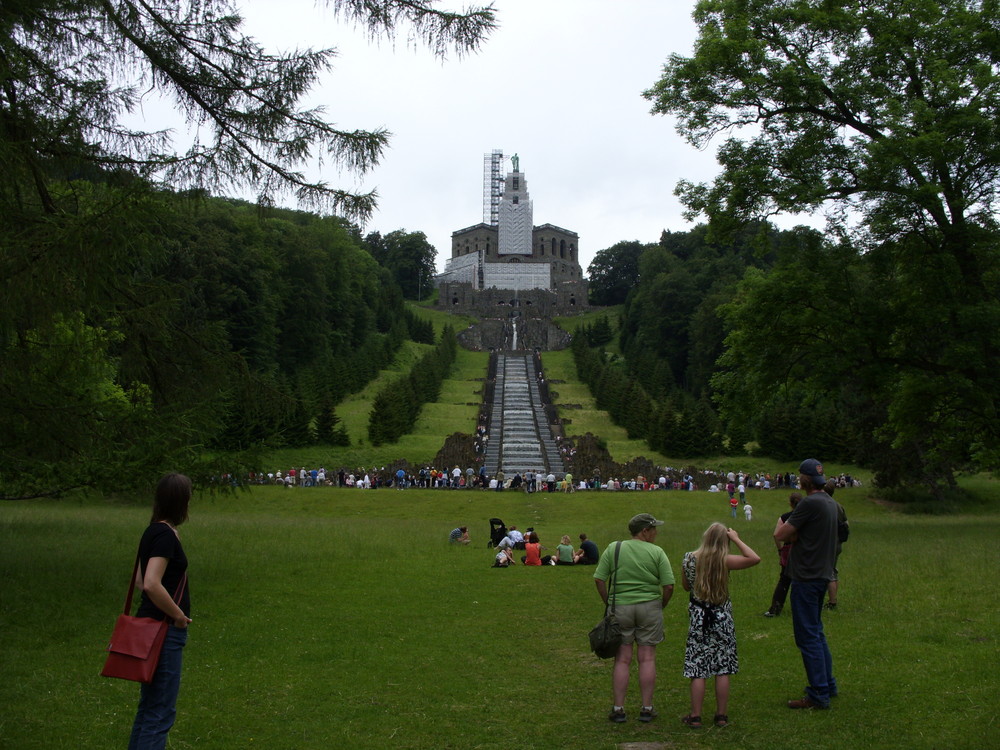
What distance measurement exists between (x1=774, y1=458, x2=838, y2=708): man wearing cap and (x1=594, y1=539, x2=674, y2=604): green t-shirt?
0.79m

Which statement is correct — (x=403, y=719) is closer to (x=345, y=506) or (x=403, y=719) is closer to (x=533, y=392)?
(x=345, y=506)

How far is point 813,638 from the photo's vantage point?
5746 mm

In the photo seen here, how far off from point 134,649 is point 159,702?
1.11 feet

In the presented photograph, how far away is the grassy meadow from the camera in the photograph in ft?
18.1

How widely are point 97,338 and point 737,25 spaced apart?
47.8 ft

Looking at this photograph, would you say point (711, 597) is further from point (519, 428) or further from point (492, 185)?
point (492, 185)

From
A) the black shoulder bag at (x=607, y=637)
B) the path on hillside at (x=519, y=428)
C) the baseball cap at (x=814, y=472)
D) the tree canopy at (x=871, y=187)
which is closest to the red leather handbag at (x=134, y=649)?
the black shoulder bag at (x=607, y=637)

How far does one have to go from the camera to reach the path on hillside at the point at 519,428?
39.0 m

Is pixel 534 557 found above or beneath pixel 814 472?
beneath

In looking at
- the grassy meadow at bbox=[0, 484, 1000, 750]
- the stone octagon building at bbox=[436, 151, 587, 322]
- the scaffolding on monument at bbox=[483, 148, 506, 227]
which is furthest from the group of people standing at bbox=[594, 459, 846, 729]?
the scaffolding on monument at bbox=[483, 148, 506, 227]

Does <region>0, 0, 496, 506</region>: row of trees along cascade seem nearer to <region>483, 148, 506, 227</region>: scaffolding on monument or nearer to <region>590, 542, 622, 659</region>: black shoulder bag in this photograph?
<region>590, 542, 622, 659</region>: black shoulder bag

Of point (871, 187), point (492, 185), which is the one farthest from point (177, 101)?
point (492, 185)

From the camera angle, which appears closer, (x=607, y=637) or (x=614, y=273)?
(x=607, y=637)

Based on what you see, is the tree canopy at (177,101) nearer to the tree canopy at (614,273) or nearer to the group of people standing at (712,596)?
the group of people standing at (712,596)
